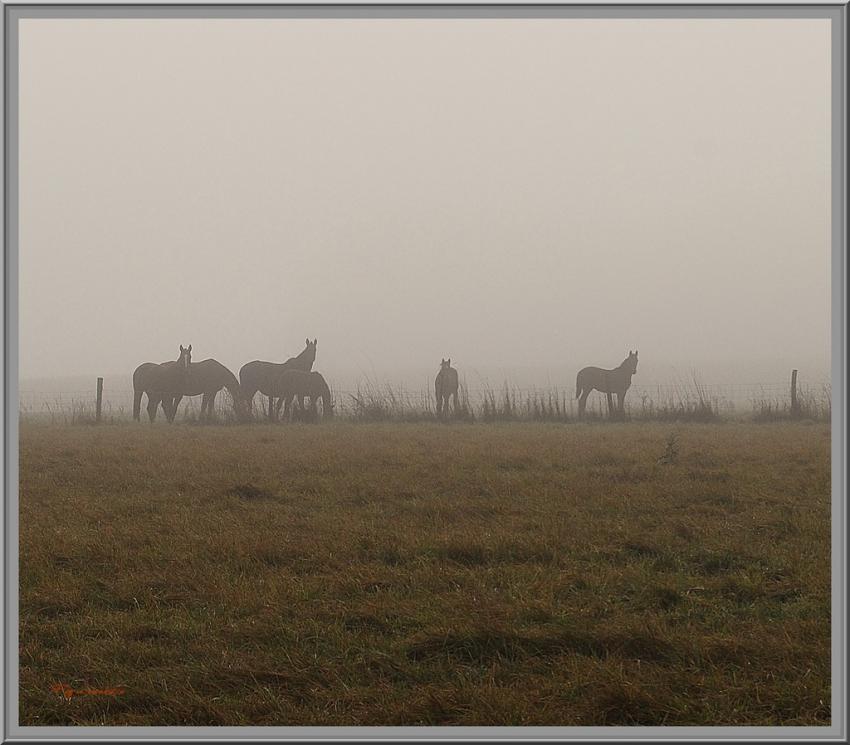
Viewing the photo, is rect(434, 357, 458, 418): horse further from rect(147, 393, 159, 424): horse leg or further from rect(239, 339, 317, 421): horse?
rect(147, 393, 159, 424): horse leg

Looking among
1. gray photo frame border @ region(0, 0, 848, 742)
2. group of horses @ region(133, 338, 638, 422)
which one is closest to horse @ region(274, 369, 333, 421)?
group of horses @ region(133, 338, 638, 422)

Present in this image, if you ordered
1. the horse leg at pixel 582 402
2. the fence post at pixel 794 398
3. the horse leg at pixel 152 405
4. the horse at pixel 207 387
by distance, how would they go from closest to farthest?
1. the horse at pixel 207 387
2. the fence post at pixel 794 398
3. the horse leg at pixel 152 405
4. the horse leg at pixel 582 402

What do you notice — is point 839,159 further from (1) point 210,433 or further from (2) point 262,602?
(1) point 210,433

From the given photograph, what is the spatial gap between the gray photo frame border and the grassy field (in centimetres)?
11

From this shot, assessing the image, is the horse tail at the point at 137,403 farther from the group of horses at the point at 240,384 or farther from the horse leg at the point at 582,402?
the horse leg at the point at 582,402

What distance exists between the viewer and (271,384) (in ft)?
34.3

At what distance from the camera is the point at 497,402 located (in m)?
12.4

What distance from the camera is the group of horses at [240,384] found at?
881cm

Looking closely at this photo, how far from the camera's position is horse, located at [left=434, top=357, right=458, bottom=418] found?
9495 millimetres

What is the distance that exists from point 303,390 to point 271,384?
0.53 metres

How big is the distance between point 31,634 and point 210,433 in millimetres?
6312

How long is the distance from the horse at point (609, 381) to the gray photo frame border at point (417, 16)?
5690mm

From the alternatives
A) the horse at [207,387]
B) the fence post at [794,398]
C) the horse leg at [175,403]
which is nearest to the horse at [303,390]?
the horse at [207,387]
